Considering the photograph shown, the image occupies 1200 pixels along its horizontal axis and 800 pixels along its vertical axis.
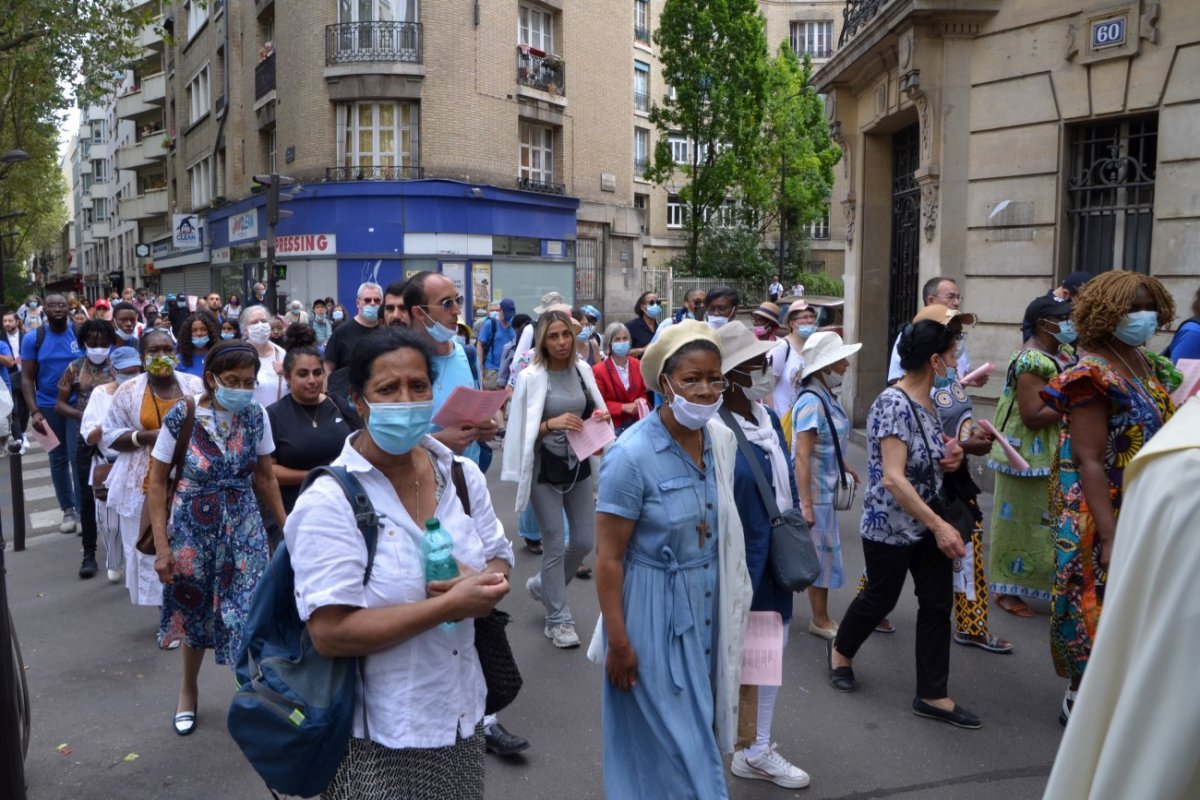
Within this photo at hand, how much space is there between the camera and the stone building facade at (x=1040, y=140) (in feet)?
29.2

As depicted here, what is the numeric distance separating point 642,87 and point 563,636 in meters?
40.5

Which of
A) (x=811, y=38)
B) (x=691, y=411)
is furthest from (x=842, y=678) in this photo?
(x=811, y=38)

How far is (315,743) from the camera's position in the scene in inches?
101

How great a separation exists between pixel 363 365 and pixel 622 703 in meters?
1.43

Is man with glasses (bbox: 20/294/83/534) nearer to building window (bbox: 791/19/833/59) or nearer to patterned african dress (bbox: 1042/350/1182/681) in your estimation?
patterned african dress (bbox: 1042/350/1182/681)

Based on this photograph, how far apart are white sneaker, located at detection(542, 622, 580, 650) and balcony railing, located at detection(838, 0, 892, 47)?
8.93 m

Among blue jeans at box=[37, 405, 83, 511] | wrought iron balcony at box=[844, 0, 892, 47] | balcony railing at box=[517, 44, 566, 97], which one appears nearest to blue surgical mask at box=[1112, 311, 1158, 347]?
blue jeans at box=[37, 405, 83, 511]

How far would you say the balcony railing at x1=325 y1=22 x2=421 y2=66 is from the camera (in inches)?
1046

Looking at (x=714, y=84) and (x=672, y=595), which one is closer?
(x=672, y=595)

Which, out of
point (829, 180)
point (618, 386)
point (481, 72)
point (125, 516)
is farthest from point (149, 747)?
point (829, 180)

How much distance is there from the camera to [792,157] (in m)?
40.9

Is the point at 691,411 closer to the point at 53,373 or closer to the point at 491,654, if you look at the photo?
the point at 491,654

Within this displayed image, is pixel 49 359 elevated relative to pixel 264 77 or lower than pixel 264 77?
lower

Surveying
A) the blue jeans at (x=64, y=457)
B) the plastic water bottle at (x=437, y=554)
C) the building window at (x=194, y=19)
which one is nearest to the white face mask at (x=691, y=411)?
the plastic water bottle at (x=437, y=554)
